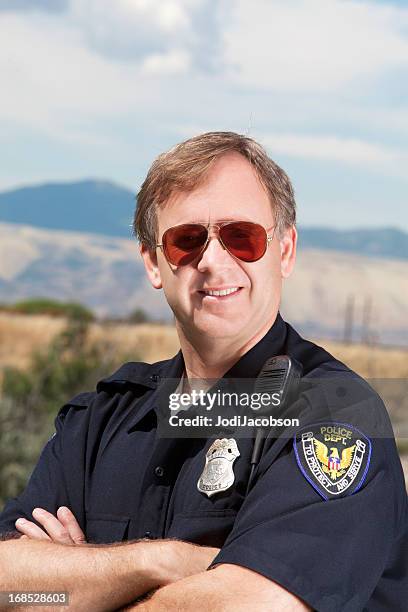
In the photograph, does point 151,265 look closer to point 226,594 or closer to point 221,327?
point 221,327

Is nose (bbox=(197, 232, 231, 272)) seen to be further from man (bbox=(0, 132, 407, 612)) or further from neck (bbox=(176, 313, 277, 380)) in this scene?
neck (bbox=(176, 313, 277, 380))

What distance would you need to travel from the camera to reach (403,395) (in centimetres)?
1160

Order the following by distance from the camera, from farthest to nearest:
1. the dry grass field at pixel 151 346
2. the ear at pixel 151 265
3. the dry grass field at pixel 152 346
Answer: the dry grass field at pixel 152 346 → the dry grass field at pixel 151 346 → the ear at pixel 151 265

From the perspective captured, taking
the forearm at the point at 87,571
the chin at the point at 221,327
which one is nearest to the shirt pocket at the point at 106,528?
the forearm at the point at 87,571

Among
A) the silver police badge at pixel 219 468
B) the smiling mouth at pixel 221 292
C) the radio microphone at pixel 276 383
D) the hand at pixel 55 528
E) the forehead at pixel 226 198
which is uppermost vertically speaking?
the forehead at pixel 226 198

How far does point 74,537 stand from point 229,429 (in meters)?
0.61

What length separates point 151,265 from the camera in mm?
3418

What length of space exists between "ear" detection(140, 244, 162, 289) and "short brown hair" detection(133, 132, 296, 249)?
59 millimetres

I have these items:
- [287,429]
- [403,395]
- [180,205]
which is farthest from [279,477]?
[403,395]

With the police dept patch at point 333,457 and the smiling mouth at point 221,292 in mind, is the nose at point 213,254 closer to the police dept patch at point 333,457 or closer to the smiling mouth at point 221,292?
the smiling mouth at point 221,292

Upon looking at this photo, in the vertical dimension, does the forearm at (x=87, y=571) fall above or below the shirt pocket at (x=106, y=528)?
below

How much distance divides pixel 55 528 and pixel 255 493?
2.58 ft

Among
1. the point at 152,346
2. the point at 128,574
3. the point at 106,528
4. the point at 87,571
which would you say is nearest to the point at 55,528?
the point at 106,528

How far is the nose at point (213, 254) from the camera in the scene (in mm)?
3123
